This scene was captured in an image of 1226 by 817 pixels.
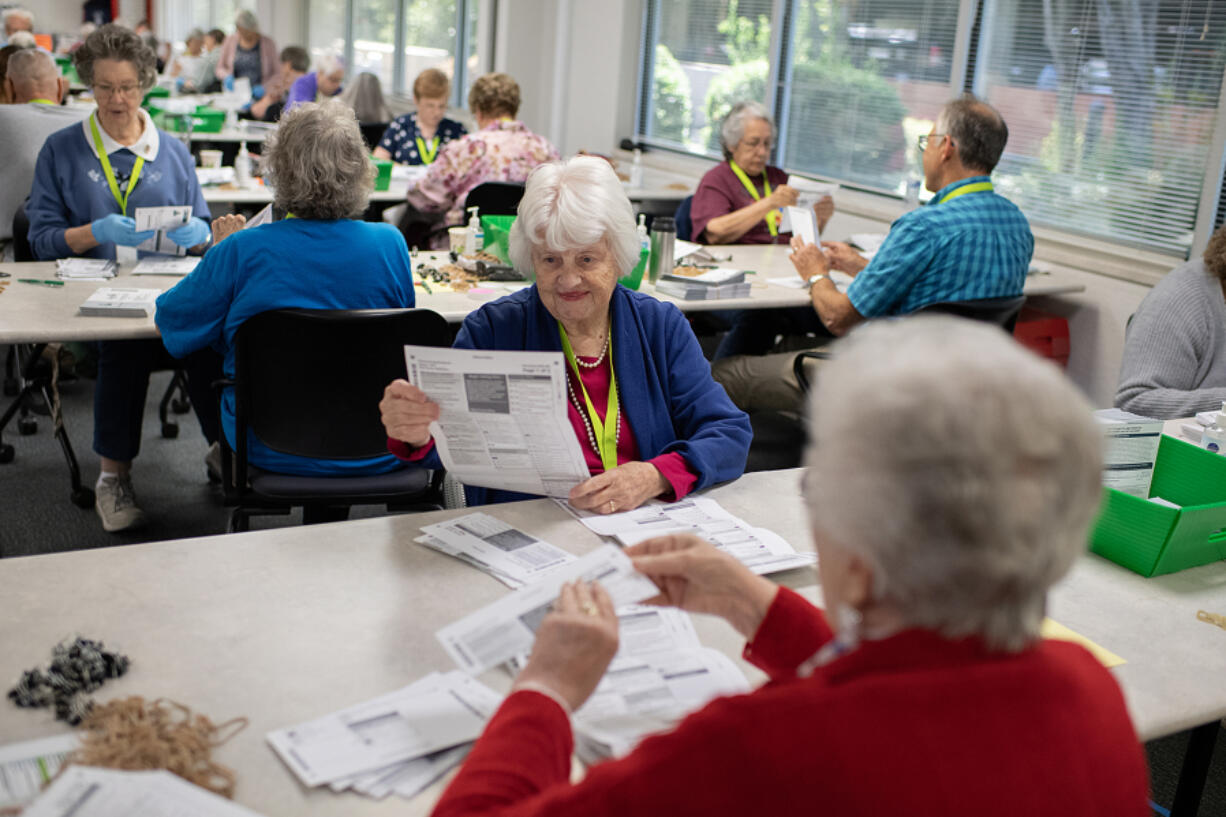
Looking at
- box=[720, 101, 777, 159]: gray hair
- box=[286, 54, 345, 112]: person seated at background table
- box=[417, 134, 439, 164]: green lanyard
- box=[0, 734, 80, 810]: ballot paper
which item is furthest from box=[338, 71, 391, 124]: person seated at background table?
box=[0, 734, 80, 810]: ballot paper

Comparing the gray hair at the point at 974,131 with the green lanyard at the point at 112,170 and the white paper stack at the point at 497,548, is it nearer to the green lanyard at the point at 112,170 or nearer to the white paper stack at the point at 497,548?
the white paper stack at the point at 497,548

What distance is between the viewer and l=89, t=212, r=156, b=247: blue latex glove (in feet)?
11.4

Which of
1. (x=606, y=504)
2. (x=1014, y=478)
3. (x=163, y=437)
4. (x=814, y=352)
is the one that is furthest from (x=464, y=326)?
(x=163, y=437)

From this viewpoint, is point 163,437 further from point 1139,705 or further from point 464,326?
point 1139,705

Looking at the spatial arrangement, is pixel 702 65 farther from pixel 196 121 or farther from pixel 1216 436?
pixel 1216 436

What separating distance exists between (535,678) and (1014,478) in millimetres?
555

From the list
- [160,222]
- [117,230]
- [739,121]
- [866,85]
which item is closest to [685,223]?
[739,121]

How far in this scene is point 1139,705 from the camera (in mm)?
1432

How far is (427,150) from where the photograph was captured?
646cm

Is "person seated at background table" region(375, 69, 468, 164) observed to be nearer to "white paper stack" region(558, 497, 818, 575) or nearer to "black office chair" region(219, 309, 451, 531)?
"black office chair" region(219, 309, 451, 531)

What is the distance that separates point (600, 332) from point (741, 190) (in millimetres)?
3083

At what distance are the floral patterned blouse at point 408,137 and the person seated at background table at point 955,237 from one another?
11.7ft

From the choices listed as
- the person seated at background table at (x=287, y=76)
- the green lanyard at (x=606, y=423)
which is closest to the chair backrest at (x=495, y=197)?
the green lanyard at (x=606, y=423)

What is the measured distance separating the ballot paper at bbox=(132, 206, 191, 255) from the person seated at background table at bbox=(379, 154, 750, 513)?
175 centimetres
